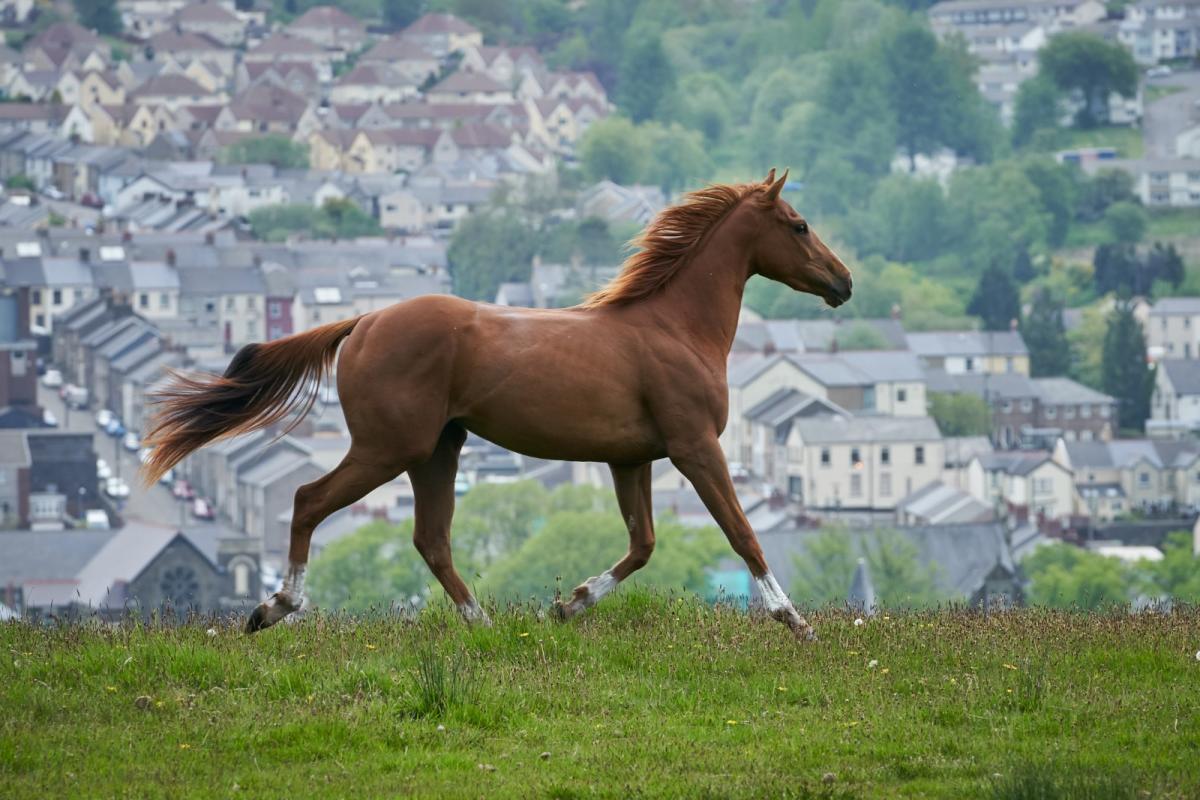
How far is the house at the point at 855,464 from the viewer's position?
3954 inches

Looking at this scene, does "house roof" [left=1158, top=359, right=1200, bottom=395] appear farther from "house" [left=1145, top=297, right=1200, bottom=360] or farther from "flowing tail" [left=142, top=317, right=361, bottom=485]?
"flowing tail" [left=142, top=317, right=361, bottom=485]

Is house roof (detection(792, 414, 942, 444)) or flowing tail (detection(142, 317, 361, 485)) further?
house roof (detection(792, 414, 942, 444))

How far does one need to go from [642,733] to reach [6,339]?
119978mm

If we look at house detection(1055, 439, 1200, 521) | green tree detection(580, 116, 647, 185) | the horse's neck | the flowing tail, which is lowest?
house detection(1055, 439, 1200, 521)

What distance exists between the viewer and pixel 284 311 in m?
133

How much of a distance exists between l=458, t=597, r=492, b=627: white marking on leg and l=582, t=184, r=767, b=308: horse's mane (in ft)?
4.22

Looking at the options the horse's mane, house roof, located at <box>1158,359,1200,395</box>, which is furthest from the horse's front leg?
house roof, located at <box>1158,359,1200,395</box>

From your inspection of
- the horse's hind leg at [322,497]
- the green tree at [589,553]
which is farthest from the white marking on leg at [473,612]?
the green tree at [589,553]

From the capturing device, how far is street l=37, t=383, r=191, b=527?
297 ft

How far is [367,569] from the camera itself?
7962 centimetres

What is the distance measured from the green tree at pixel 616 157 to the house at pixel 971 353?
63514 mm

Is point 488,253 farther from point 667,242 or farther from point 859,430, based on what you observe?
point 667,242

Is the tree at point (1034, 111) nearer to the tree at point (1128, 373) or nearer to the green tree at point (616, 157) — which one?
the green tree at point (616, 157)

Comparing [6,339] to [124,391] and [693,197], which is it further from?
[693,197]
